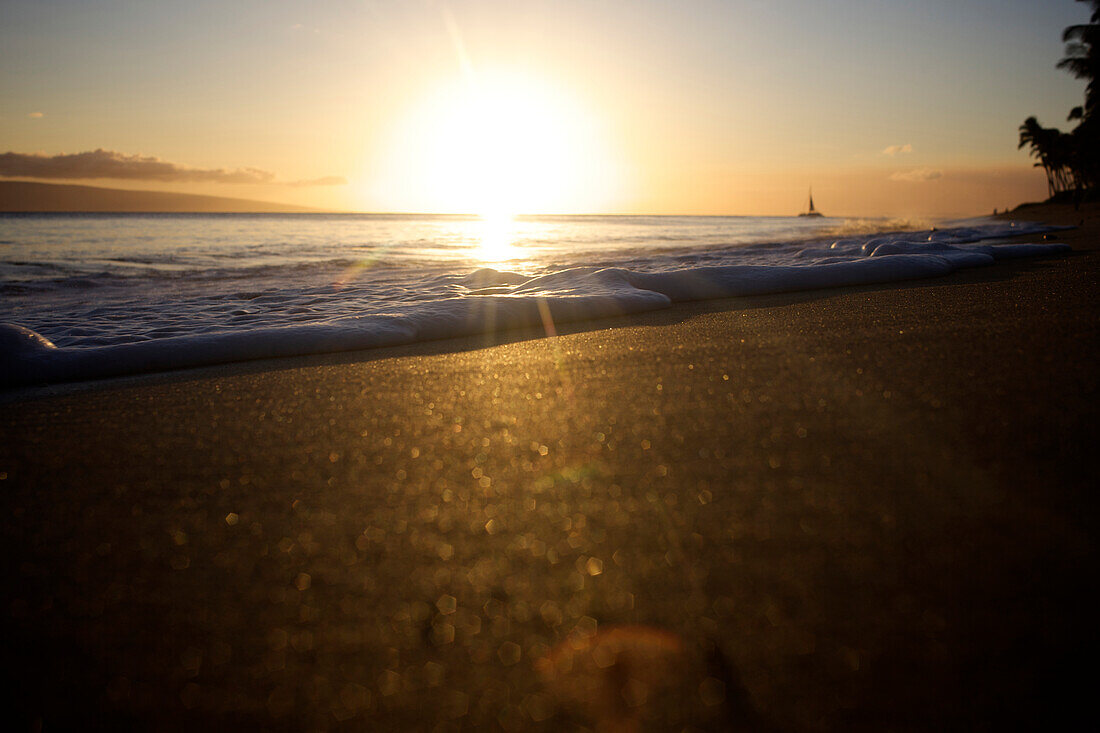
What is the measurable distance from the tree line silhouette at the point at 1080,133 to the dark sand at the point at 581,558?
3743 cm

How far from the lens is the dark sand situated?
673mm

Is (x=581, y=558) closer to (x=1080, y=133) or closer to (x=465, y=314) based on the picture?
(x=465, y=314)

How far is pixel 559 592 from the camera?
833mm

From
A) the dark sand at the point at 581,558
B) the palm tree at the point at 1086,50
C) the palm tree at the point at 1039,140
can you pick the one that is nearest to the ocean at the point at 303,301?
the dark sand at the point at 581,558

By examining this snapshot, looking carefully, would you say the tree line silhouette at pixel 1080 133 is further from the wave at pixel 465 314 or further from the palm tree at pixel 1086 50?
the wave at pixel 465 314

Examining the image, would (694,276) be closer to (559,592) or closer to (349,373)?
(349,373)

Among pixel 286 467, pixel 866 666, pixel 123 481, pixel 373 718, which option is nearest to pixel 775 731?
pixel 866 666

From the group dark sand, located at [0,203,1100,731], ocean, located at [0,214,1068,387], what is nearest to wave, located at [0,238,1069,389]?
ocean, located at [0,214,1068,387]

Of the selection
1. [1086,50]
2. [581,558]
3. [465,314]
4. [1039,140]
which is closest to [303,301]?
[465,314]

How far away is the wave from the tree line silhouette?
32.7 meters

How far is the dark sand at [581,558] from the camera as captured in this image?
673mm

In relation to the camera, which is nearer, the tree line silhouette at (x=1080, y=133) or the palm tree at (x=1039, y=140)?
the tree line silhouette at (x=1080, y=133)

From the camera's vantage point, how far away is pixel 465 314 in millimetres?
3465

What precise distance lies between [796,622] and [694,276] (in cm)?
390
